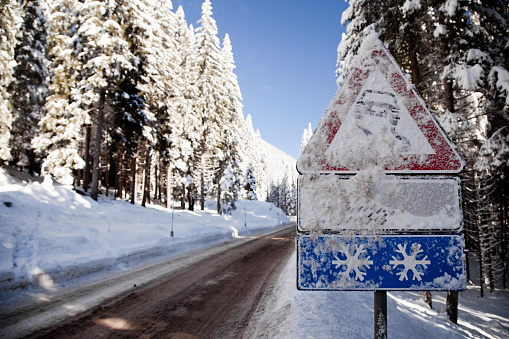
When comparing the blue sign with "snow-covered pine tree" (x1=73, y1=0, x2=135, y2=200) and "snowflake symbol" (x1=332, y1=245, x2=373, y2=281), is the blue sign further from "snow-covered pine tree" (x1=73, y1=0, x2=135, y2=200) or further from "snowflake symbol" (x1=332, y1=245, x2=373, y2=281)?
"snow-covered pine tree" (x1=73, y1=0, x2=135, y2=200)

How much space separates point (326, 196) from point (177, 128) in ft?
88.7

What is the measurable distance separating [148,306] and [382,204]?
4667mm

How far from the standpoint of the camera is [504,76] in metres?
6.86

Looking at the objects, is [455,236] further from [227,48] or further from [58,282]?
[227,48]

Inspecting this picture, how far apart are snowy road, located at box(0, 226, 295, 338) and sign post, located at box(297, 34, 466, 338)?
3.03 metres

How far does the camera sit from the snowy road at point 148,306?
3826 mm

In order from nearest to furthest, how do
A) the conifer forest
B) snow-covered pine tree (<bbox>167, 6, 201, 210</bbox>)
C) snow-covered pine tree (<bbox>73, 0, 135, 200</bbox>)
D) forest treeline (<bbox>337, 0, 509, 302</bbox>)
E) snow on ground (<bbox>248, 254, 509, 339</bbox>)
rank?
snow on ground (<bbox>248, 254, 509, 339</bbox>), forest treeline (<bbox>337, 0, 509, 302</bbox>), the conifer forest, snow-covered pine tree (<bbox>73, 0, 135, 200</bbox>), snow-covered pine tree (<bbox>167, 6, 201, 210</bbox>)

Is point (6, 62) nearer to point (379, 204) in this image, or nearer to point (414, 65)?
point (414, 65)

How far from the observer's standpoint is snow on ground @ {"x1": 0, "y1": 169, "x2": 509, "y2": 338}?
4059 millimetres

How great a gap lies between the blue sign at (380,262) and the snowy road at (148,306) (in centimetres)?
298

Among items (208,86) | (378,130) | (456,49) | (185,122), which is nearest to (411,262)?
(378,130)

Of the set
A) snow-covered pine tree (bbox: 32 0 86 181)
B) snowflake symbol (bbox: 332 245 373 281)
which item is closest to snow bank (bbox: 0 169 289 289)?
snow-covered pine tree (bbox: 32 0 86 181)

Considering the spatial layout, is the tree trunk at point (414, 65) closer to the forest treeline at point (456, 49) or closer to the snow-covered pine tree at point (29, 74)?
the forest treeline at point (456, 49)

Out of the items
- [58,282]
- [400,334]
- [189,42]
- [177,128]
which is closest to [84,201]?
[58,282]
